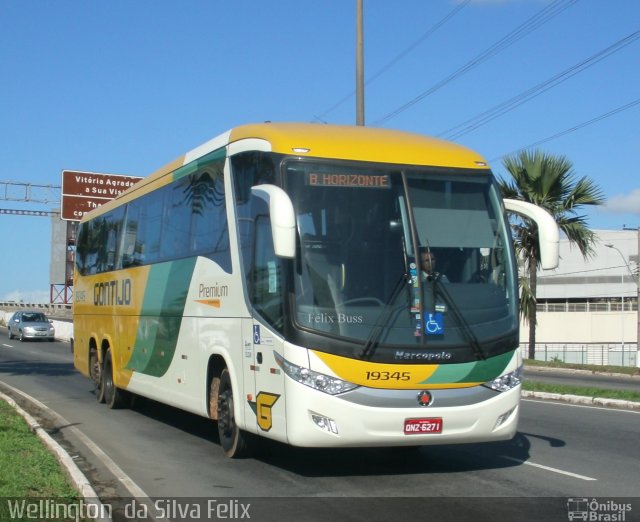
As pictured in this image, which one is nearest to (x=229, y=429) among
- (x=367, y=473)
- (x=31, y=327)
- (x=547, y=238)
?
(x=367, y=473)

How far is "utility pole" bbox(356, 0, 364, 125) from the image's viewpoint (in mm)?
21078

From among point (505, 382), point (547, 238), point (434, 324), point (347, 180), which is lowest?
point (505, 382)

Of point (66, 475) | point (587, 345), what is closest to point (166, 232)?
point (66, 475)

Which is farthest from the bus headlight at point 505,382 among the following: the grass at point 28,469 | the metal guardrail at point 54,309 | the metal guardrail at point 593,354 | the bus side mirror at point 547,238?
the metal guardrail at point 54,309

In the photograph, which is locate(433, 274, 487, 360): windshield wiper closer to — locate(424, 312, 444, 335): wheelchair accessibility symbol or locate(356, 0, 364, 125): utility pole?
locate(424, 312, 444, 335): wheelchair accessibility symbol

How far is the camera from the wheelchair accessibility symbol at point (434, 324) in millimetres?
8695

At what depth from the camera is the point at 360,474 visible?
373 inches

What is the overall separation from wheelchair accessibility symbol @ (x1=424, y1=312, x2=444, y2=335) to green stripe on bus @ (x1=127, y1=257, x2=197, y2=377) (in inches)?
153

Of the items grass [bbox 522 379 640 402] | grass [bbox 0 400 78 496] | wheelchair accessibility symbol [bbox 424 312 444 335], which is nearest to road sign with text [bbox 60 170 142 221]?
grass [bbox 522 379 640 402]

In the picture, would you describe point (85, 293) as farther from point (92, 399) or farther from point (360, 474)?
point (360, 474)

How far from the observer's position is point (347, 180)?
9.07 metres

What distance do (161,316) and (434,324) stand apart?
541 centimetres

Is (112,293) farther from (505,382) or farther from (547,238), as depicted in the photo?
(547,238)

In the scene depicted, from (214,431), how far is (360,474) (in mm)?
4033
